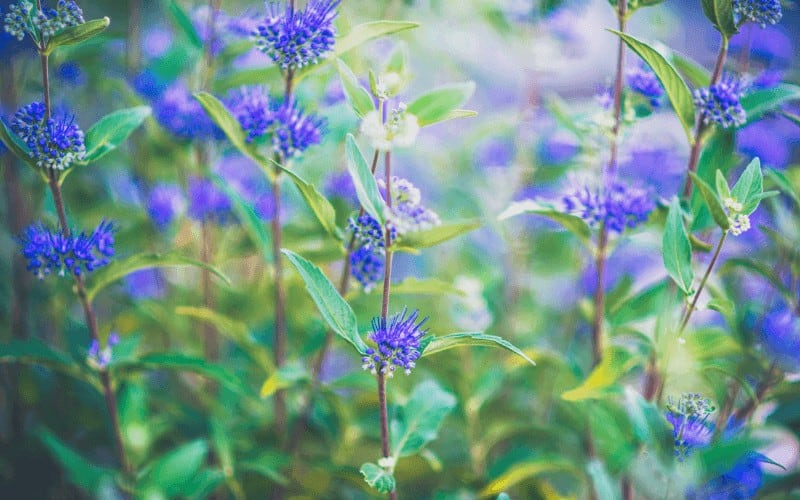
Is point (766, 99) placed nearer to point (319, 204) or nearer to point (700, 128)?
point (700, 128)

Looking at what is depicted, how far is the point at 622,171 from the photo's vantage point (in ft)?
3.94

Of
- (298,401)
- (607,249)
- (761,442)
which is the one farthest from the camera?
(298,401)

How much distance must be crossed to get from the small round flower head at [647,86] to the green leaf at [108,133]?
2.46 feet

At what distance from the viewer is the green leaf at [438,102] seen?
0.75 m

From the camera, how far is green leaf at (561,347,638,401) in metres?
0.81

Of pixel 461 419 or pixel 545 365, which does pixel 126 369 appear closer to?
pixel 461 419

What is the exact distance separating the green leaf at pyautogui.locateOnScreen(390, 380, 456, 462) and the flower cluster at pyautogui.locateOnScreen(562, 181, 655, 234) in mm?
342

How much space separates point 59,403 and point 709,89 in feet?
4.38

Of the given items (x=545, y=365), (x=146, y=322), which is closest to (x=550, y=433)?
(x=545, y=365)

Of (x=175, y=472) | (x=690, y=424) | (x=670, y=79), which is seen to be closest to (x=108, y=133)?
(x=175, y=472)

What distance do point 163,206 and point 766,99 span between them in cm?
113

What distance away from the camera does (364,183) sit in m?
0.65

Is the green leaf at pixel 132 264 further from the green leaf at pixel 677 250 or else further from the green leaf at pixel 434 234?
the green leaf at pixel 677 250

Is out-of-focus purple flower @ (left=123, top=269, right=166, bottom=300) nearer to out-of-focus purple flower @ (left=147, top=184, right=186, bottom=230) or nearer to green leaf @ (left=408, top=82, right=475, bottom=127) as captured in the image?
out-of-focus purple flower @ (left=147, top=184, right=186, bottom=230)
